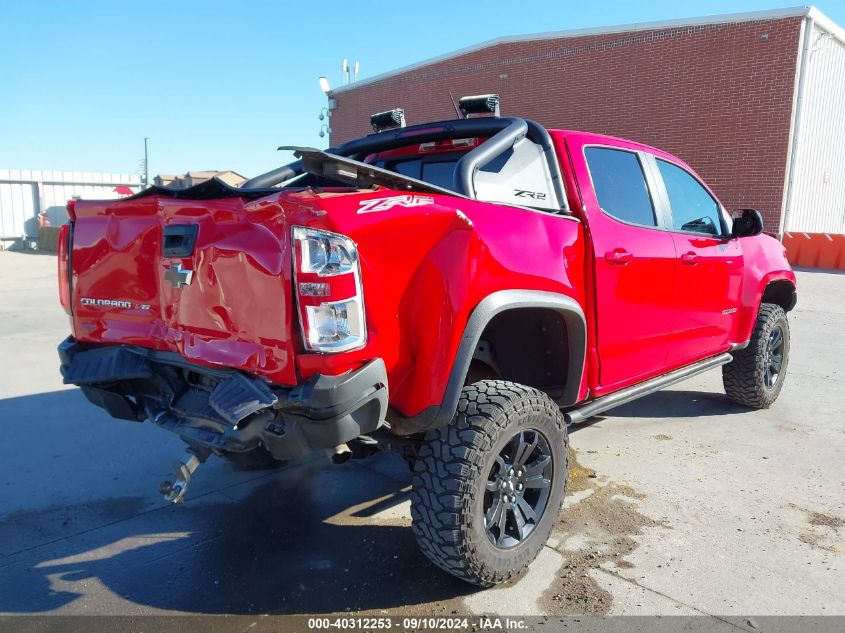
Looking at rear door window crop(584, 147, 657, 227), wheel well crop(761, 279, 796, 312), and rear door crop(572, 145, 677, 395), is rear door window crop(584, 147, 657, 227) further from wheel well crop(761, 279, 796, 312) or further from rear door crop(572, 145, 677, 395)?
wheel well crop(761, 279, 796, 312)

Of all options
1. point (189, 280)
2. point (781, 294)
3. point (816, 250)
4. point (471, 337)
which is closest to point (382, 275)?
point (471, 337)

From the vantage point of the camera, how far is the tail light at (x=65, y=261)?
3.15 metres

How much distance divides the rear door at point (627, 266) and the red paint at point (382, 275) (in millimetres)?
12

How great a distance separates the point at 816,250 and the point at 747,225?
13.5 metres

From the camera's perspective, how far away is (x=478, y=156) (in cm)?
305

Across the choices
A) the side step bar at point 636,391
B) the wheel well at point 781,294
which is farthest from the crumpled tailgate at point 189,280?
the wheel well at point 781,294

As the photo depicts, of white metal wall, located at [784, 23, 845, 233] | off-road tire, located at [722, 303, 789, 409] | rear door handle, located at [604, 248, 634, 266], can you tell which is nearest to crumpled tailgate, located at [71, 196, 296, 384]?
rear door handle, located at [604, 248, 634, 266]

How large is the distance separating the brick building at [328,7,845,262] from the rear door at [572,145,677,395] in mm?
13976

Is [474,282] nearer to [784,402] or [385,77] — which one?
[784,402]

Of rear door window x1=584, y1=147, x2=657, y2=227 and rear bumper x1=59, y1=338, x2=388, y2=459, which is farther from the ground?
rear door window x1=584, y1=147, x2=657, y2=227

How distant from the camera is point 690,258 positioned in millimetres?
4078

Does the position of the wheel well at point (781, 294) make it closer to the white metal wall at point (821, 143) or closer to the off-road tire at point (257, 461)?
the off-road tire at point (257, 461)

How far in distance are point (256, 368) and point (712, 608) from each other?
2.11m

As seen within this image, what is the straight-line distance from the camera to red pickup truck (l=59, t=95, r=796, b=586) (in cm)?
231
